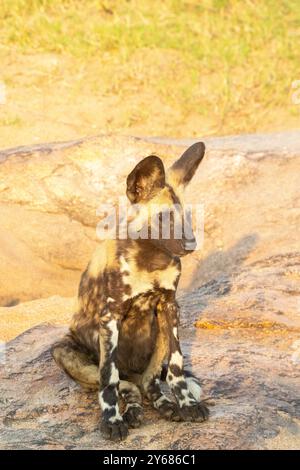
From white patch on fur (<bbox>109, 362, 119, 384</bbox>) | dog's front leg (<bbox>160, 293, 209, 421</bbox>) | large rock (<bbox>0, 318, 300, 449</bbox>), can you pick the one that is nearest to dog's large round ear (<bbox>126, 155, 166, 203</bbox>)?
dog's front leg (<bbox>160, 293, 209, 421</bbox>)

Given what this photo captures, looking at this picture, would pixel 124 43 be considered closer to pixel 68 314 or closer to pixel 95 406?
pixel 68 314

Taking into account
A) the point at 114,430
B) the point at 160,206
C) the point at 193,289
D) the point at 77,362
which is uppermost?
the point at 160,206

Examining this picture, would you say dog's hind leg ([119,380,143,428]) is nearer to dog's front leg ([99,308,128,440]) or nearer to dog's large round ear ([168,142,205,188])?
dog's front leg ([99,308,128,440])

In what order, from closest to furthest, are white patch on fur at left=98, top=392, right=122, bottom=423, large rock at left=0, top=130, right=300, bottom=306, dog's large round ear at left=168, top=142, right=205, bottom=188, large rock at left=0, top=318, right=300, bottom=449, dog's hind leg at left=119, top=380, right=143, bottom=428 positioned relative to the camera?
1. large rock at left=0, top=318, right=300, bottom=449
2. white patch on fur at left=98, top=392, right=122, bottom=423
3. dog's hind leg at left=119, top=380, right=143, bottom=428
4. dog's large round ear at left=168, top=142, right=205, bottom=188
5. large rock at left=0, top=130, right=300, bottom=306

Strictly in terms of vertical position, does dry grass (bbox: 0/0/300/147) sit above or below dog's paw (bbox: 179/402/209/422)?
above

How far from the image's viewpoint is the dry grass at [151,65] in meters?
13.5

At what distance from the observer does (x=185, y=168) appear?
181 inches

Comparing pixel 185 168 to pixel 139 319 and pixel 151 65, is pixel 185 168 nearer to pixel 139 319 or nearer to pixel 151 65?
pixel 139 319

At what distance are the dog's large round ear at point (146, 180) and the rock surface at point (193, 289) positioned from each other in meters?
1.28

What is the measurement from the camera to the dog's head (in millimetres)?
4309

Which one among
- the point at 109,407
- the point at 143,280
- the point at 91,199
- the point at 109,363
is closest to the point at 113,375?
the point at 109,363

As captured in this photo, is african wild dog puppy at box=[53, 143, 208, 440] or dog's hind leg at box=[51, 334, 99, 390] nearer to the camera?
african wild dog puppy at box=[53, 143, 208, 440]

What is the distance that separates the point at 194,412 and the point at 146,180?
4.33 feet

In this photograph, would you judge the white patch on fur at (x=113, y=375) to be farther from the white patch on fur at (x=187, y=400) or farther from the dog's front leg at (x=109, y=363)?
the white patch on fur at (x=187, y=400)
